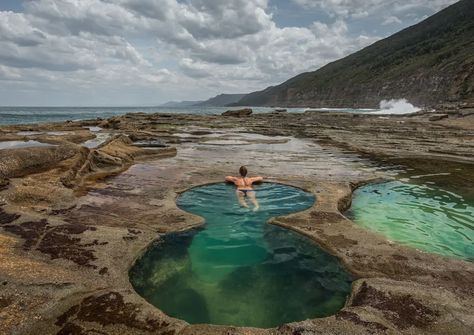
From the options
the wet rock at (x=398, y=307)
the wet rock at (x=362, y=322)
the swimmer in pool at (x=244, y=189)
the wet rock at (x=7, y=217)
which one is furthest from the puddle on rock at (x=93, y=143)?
the wet rock at (x=362, y=322)

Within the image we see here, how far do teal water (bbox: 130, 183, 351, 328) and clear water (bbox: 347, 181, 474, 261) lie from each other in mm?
3334

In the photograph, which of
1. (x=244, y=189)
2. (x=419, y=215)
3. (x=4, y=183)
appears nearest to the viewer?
(x=4, y=183)

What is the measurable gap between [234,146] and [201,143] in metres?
3.16

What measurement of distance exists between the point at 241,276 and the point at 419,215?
7.52 m

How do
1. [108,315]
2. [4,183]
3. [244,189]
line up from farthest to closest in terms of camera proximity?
[244,189] → [4,183] → [108,315]

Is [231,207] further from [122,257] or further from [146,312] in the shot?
[146,312]

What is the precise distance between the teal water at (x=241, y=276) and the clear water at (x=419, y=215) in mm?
3334

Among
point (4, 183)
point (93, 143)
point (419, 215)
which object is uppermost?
point (4, 183)

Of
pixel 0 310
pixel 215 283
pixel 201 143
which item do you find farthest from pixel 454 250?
pixel 201 143

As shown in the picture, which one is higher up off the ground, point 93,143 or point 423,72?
point 423,72

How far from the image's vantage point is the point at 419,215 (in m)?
12.2

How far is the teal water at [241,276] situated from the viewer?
6.49 metres

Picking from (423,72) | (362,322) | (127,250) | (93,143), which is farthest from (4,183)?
→ (423,72)

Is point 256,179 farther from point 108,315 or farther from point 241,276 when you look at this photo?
point 108,315
